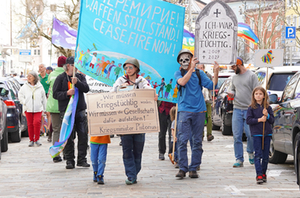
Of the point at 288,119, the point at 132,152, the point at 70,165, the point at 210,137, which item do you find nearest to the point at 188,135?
the point at 132,152

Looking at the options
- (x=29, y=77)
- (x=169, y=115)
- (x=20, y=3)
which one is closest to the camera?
(x=169, y=115)

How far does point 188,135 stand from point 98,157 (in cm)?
141

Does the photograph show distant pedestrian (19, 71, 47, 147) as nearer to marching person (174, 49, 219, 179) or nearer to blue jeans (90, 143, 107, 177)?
blue jeans (90, 143, 107, 177)

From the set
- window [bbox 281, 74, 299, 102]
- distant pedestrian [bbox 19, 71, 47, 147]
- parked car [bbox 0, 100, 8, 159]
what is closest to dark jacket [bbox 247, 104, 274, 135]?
window [bbox 281, 74, 299, 102]

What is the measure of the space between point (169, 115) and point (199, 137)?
82.9 inches

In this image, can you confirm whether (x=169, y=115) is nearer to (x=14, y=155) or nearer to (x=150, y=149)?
(x=150, y=149)

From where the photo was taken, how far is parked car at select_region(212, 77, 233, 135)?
583 inches

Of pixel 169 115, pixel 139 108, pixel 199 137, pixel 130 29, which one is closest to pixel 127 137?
pixel 139 108

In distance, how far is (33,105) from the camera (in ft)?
43.1

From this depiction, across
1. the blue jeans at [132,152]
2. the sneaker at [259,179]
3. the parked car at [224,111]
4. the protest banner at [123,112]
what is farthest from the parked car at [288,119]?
the parked car at [224,111]

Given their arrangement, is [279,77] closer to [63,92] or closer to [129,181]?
[63,92]

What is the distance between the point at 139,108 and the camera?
7668 millimetres

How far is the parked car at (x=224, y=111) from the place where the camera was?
14.8 metres

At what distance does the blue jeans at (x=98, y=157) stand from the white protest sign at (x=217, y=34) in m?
2.12
